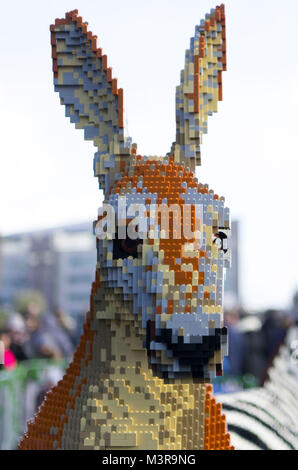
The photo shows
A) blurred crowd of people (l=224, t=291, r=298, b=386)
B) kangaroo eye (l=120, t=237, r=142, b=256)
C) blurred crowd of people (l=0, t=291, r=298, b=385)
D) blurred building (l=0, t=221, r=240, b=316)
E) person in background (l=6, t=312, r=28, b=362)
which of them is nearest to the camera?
kangaroo eye (l=120, t=237, r=142, b=256)

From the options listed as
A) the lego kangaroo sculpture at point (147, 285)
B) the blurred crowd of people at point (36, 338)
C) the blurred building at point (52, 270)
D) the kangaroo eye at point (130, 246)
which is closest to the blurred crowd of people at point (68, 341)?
the blurred crowd of people at point (36, 338)

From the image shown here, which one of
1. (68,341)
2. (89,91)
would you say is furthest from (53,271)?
(89,91)

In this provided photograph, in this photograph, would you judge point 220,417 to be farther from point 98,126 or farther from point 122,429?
point 98,126

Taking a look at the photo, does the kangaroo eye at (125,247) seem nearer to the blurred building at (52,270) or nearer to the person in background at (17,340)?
the person in background at (17,340)

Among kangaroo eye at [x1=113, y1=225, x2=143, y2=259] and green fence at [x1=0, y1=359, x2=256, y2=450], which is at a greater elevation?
green fence at [x1=0, y1=359, x2=256, y2=450]

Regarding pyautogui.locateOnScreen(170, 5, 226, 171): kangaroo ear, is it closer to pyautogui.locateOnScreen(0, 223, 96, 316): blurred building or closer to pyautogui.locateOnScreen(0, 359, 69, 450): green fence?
pyautogui.locateOnScreen(0, 359, 69, 450): green fence

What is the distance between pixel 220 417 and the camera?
6.57 feet

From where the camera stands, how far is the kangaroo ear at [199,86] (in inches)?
79.6

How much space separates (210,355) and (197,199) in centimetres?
45

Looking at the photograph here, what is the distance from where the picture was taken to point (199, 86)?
2041mm

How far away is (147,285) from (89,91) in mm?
632

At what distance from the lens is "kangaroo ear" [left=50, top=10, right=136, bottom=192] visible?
2.00 meters

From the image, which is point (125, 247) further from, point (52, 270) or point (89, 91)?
point (52, 270)

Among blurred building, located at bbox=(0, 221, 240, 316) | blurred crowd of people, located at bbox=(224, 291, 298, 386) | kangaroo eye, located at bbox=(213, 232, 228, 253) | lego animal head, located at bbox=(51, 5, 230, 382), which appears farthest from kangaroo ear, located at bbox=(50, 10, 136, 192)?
blurred building, located at bbox=(0, 221, 240, 316)
